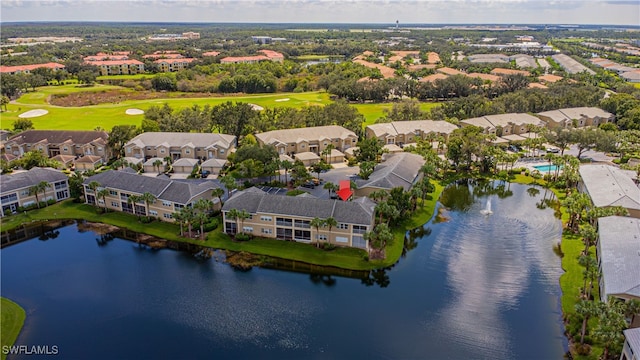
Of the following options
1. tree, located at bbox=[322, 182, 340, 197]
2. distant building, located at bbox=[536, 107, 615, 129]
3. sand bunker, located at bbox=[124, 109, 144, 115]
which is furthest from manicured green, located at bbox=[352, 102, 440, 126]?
sand bunker, located at bbox=[124, 109, 144, 115]

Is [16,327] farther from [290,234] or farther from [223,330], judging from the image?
[290,234]

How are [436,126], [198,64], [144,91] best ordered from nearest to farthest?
[436,126], [144,91], [198,64]

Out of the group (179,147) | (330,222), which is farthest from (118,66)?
(330,222)

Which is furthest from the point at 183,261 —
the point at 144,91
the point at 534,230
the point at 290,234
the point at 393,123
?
the point at 144,91

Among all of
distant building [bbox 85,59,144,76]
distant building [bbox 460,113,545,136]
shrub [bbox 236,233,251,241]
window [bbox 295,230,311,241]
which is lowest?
shrub [bbox 236,233,251,241]

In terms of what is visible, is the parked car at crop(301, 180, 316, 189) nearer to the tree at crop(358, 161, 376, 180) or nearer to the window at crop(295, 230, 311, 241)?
the tree at crop(358, 161, 376, 180)

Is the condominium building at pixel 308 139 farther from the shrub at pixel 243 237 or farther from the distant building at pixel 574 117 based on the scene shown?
the distant building at pixel 574 117

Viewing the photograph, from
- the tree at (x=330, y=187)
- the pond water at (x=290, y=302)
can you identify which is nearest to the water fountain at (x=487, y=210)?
the pond water at (x=290, y=302)
